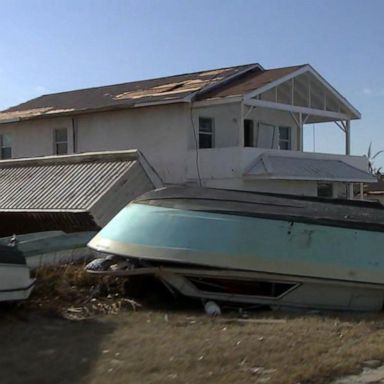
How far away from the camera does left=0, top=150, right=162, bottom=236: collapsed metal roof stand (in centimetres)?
1505

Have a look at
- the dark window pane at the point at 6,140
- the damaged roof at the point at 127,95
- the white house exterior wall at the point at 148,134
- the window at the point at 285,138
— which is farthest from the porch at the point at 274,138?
the dark window pane at the point at 6,140

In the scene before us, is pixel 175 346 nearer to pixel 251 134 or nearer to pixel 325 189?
pixel 251 134

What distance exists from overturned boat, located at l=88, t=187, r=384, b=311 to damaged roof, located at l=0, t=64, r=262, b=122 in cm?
1188

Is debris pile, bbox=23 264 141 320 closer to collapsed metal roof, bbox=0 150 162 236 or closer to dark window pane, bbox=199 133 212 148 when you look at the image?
collapsed metal roof, bbox=0 150 162 236

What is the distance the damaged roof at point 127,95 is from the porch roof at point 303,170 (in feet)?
10.3

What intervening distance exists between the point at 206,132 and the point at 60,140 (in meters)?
6.12

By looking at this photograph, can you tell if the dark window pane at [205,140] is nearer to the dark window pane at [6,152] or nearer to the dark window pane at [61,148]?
the dark window pane at [61,148]

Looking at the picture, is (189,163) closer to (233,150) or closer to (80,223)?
(233,150)

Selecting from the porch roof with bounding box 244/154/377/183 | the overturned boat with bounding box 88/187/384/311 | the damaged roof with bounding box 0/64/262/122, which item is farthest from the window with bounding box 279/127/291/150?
the overturned boat with bounding box 88/187/384/311

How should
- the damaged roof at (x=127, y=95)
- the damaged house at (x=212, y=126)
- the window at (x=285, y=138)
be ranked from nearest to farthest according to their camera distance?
the damaged house at (x=212, y=126), the damaged roof at (x=127, y=95), the window at (x=285, y=138)

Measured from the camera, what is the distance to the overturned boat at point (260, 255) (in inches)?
394

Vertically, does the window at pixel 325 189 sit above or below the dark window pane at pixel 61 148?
below

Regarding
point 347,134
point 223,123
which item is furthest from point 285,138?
point 223,123

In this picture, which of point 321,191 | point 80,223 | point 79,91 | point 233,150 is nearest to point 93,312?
point 80,223
